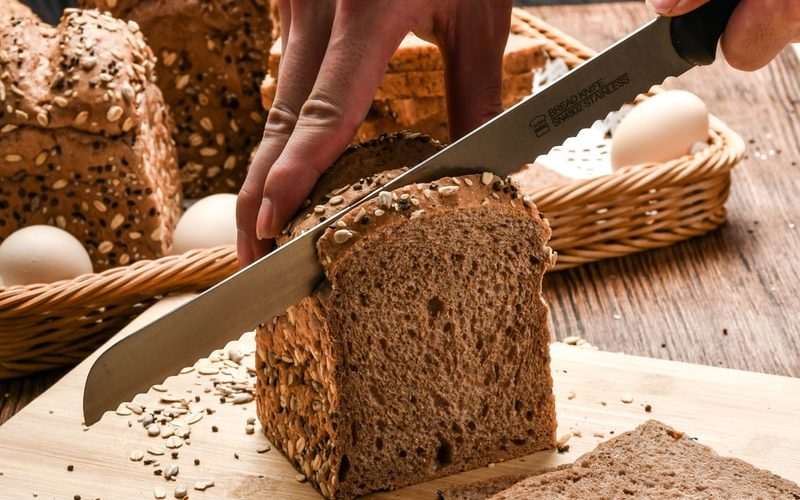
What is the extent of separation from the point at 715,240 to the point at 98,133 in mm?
1917

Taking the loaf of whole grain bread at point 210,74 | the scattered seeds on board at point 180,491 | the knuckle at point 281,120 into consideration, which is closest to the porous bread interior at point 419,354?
the scattered seeds on board at point 180,491

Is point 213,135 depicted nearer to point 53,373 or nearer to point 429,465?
point 53,373

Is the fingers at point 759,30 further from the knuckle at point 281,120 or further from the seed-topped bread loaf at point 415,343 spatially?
the knuckle at point 281,120

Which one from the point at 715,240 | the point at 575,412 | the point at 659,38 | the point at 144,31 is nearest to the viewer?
the point at 659,38

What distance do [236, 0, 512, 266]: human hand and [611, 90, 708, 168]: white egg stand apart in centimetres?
109

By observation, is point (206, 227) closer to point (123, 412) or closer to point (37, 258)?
point (37, 258)

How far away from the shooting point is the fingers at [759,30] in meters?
1.88

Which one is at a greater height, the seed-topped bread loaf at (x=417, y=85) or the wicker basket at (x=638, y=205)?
the seed-topped bread loaf at (x=417, y=85)

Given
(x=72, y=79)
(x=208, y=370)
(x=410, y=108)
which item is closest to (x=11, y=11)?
(x=72, y=79)

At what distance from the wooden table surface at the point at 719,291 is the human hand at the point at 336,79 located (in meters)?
0.90

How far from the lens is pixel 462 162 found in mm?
1987

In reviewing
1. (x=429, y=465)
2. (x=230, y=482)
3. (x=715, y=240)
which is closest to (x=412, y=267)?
(x=429, y=465)

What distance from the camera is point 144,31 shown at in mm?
3523

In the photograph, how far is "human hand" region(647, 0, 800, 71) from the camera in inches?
73.6
